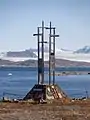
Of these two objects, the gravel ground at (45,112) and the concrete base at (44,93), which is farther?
the concrete base at (44,93)

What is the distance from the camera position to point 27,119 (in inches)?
802

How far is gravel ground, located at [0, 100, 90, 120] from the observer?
68.8ft

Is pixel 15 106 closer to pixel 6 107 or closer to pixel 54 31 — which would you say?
pixel 6 107

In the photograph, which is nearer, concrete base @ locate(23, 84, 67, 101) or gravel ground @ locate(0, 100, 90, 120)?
gravel ground @ locate(0, 100, 90, 120)

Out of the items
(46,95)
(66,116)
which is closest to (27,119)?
(66,116)

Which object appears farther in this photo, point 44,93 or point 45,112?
point 44,93

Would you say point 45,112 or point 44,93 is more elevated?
point 45,112

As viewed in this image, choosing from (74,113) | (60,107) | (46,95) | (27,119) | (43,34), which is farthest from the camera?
(43,34)

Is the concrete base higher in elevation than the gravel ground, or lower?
lower

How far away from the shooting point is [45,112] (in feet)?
74.9

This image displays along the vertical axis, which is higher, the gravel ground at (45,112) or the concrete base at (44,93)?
the gravel ground at (45,112)

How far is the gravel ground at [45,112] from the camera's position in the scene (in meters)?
21.0

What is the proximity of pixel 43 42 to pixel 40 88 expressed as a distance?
144 inches

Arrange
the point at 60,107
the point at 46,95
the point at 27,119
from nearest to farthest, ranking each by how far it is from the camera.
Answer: the point at 27,119 < the point at 60,107 < the point at 46,95
